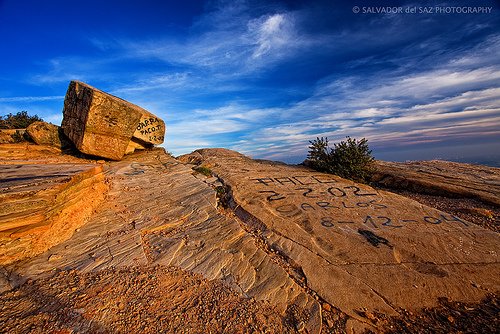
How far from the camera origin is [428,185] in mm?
9305

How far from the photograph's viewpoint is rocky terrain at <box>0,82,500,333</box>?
129 inches

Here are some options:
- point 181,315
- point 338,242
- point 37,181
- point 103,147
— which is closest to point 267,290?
point 181,315

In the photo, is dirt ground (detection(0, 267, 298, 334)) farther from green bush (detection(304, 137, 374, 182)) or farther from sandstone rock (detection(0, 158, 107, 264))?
green bush (detection(304, 137, 374, 182))

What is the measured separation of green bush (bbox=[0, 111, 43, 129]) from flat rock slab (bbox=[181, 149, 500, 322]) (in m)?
15.2

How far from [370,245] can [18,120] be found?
65.9 ft

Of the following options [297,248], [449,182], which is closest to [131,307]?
[297,248]

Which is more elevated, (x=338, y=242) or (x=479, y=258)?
(x=338, y=242)

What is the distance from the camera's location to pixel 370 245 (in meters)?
5.03

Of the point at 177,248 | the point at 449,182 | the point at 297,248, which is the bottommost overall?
the point at 297,248

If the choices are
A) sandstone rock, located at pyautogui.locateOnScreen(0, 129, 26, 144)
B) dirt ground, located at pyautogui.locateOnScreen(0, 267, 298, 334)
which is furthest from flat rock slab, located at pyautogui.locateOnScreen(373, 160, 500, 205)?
sandstone rock, located at pyautogui.locateOnScreen(0, 129, 26, 144)

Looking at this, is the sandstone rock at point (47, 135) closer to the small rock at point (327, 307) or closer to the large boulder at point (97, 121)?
the large boulder at point (97, 121)

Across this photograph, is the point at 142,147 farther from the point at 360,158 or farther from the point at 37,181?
the point at 360,158

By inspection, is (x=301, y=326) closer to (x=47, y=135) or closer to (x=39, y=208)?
(x=39, y=208)

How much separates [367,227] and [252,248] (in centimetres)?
292
